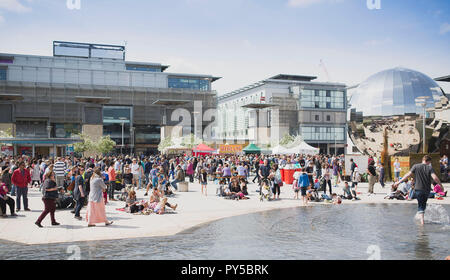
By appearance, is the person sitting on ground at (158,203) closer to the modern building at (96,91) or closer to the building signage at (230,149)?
the building signage at (230,149)

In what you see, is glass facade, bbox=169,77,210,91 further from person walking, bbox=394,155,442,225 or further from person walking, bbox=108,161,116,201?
person walking, bbox=394,155,442,225

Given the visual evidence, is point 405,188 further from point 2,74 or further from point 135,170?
point 2,74

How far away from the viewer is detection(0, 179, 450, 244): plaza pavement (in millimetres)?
10234

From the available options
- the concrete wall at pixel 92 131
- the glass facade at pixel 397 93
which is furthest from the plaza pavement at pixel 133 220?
the concrete wall at pixel 92 131

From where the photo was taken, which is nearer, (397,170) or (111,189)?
(111,189)

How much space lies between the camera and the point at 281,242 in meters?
9.12

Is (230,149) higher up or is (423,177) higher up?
(230,149)

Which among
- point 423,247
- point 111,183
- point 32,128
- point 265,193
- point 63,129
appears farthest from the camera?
point 63,129

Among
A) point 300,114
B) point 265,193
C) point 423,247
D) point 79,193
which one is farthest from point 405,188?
point 300,114

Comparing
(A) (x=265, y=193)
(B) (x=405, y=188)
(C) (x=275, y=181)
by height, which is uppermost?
(C) (x=275, y=181)

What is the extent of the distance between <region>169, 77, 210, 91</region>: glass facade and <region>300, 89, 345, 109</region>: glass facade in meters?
24.8

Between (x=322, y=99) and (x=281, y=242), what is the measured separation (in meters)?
89.2

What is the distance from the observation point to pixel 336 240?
9.20 meters
